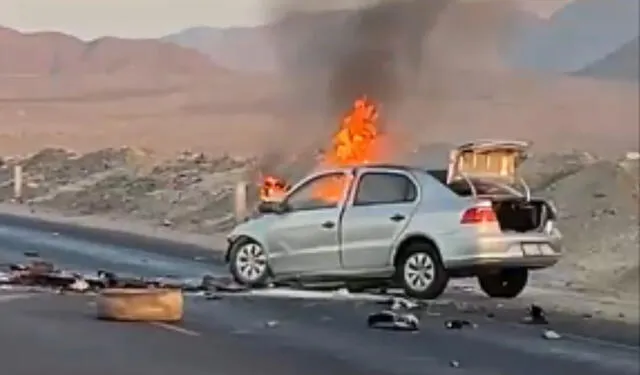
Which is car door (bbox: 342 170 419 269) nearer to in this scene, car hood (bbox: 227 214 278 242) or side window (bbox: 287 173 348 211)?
side window (bbox: 287 173 348 211)

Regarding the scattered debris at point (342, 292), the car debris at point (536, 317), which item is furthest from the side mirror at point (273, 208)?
the car debris at point (536, 317)

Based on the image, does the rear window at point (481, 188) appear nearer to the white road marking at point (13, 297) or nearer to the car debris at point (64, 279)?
the car debris at point (64, 279)

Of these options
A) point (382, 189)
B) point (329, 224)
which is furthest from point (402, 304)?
point (382, 189)

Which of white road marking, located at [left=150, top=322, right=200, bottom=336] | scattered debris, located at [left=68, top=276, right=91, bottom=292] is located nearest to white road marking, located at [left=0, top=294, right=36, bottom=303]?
scattered debris, located at [left=68, top=276, right=91, bottom=292]

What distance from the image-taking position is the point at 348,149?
17.1 metres

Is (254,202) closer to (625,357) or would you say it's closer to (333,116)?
(333,116)

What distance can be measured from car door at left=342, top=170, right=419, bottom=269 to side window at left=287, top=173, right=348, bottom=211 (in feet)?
0.51

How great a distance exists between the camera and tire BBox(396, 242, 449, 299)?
1392 centimetres

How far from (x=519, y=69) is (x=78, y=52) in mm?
9705

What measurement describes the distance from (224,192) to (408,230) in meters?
2.47

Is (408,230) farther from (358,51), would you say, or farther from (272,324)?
(358,51)

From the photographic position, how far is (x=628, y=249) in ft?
57.1

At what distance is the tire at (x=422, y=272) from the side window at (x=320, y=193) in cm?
82

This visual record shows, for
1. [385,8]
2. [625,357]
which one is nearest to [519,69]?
[385,8]
